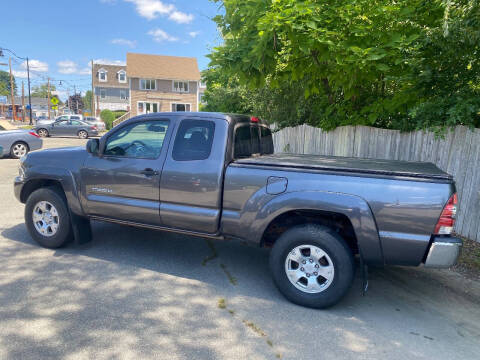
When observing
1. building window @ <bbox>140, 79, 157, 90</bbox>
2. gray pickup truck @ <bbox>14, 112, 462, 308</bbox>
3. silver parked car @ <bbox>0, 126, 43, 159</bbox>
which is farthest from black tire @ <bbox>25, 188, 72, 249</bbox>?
building window @ <bbox>140, 79, 157, 90</bbox>

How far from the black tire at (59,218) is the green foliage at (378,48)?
3682 millimetres

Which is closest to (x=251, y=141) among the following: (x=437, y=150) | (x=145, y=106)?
(x=437, y=150)

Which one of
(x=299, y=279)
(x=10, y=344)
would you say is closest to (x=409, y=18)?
(x=299, y=279)

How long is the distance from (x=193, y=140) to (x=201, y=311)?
6.14 ft

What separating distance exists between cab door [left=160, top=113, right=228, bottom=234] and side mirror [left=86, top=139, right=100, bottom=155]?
1.06 m

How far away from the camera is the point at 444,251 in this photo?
3117 mm

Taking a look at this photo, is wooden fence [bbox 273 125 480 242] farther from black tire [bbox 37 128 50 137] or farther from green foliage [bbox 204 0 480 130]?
black tire [bbox 37 128 50 137]

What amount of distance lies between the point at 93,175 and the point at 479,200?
534 cm

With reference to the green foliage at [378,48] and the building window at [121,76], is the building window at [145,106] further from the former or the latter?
the green foliage at [378,48]

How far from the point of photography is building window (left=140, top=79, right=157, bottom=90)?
45291 mm

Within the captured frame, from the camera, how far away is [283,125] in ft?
37.9

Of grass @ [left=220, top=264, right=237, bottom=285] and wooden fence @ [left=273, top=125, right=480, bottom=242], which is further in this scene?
wooden fence @ [left=273, top=125, right=480, bottom=242]

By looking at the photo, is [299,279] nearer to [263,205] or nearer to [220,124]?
[263,205]

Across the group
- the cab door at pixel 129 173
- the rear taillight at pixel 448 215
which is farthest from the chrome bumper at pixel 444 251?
the cab door at pixel 129 173
